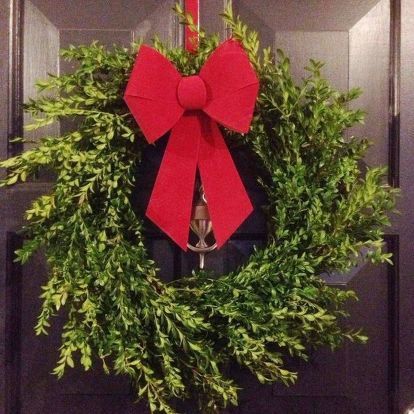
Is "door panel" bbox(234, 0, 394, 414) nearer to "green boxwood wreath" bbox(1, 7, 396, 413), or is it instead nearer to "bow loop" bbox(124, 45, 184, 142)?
"green boxwood wreath" bbox(1, 7, 396, 413)

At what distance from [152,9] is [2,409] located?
85cm

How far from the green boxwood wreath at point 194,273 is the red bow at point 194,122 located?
0.05m

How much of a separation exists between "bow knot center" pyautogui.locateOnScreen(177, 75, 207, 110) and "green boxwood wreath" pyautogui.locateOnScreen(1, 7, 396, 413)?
0.05 meters

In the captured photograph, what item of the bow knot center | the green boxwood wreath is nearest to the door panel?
the green boxwood wreath

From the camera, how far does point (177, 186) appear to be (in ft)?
3.22

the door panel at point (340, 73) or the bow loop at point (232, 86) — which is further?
the door panel at point (340, 73)

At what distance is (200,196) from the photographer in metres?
1.07

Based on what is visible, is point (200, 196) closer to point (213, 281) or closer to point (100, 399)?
point (213, 281)

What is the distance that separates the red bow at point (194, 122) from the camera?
0.94 metres

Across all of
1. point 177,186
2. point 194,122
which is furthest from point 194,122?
point 177,186

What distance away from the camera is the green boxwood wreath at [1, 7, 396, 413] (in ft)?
3.03

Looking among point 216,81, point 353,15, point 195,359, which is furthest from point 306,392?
point 353,15

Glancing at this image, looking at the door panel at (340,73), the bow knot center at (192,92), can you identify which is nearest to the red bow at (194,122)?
the bow knot center at (192,92)

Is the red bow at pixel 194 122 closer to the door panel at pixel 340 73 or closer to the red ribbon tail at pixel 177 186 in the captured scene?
the red ribbon tail at pixel 177 186
